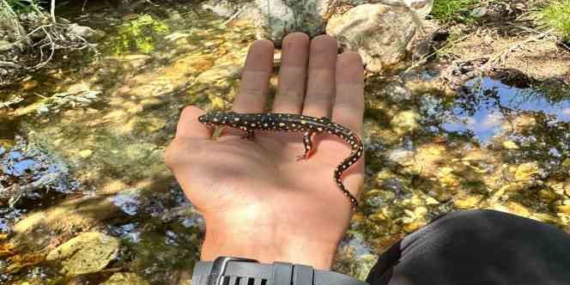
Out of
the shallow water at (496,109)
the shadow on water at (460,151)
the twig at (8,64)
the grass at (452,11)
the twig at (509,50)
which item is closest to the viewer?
the shadow on water at (460,151)

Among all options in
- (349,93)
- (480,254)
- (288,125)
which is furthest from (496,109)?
(480,254)

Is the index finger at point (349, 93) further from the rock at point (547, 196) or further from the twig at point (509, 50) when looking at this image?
the twig at point (509, 50)

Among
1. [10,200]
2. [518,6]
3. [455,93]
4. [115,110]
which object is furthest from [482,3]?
[10,200]

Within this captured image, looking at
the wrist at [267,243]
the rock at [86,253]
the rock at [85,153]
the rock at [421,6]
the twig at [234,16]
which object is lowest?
the rock at [86,253]

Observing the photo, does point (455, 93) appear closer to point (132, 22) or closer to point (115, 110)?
point (115, 110)

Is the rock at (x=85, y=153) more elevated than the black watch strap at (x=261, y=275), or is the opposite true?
the black watch strap at (x=261, y=275)

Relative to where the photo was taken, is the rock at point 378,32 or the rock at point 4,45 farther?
the rock at point 4,45

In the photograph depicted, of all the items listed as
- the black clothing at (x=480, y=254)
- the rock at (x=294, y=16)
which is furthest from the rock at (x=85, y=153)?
the black clothing at (x=480, y=254)

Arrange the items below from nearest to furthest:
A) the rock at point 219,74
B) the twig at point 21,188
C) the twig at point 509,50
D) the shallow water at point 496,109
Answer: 1. the twig at point 21,188
2. the shallow water at point 496,109
3. the twig at point 509,50
4. the rock at point 219,74

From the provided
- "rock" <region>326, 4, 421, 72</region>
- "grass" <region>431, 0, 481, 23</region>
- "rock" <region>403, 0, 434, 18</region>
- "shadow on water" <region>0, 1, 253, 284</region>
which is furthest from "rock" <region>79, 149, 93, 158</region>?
"grass" <region>431, 0, 481, 23</region>
